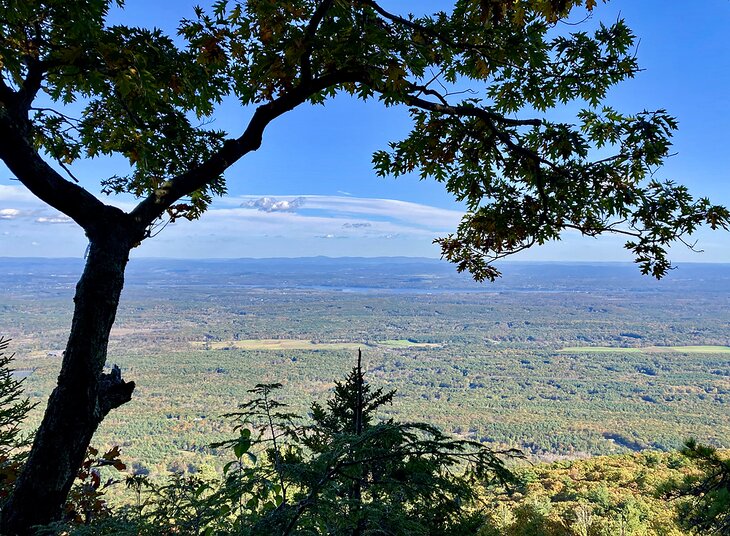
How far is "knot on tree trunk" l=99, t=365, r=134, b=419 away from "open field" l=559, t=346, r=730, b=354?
191 m

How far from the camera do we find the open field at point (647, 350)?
159800mm

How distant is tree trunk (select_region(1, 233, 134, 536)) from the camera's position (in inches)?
99.4

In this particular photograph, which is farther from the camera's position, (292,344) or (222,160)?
(292,344)

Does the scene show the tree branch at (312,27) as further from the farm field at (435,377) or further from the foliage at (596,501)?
the farm field at (435,377)

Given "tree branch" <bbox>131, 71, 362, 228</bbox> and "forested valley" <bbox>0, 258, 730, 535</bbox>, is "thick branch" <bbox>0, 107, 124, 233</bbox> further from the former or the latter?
"forested valley" <bbox>0, 258, 730, 535</bbox>

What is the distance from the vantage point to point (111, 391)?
294cm

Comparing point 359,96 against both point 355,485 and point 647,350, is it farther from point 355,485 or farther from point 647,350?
point 647,350

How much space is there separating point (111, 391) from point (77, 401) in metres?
0.25

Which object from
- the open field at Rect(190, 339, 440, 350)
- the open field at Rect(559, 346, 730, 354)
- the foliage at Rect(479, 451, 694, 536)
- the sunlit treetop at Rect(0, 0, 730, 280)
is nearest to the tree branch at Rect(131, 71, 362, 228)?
the sunlit treetop at Rect(0, 0, 730, 280)

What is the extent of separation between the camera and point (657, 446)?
6925cm

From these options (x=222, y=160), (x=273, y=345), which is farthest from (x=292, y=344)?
(x=222, y=160)

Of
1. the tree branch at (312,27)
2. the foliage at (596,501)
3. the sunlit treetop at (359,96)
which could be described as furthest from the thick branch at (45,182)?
the foliage at (596,501)

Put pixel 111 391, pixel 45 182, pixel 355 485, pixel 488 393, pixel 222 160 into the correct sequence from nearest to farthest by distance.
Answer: pixel 355 485 < pixel 45 182 < pixel 111 391 < pixel 222 160 < pixel 488 393

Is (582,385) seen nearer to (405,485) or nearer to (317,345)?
(317,345)
